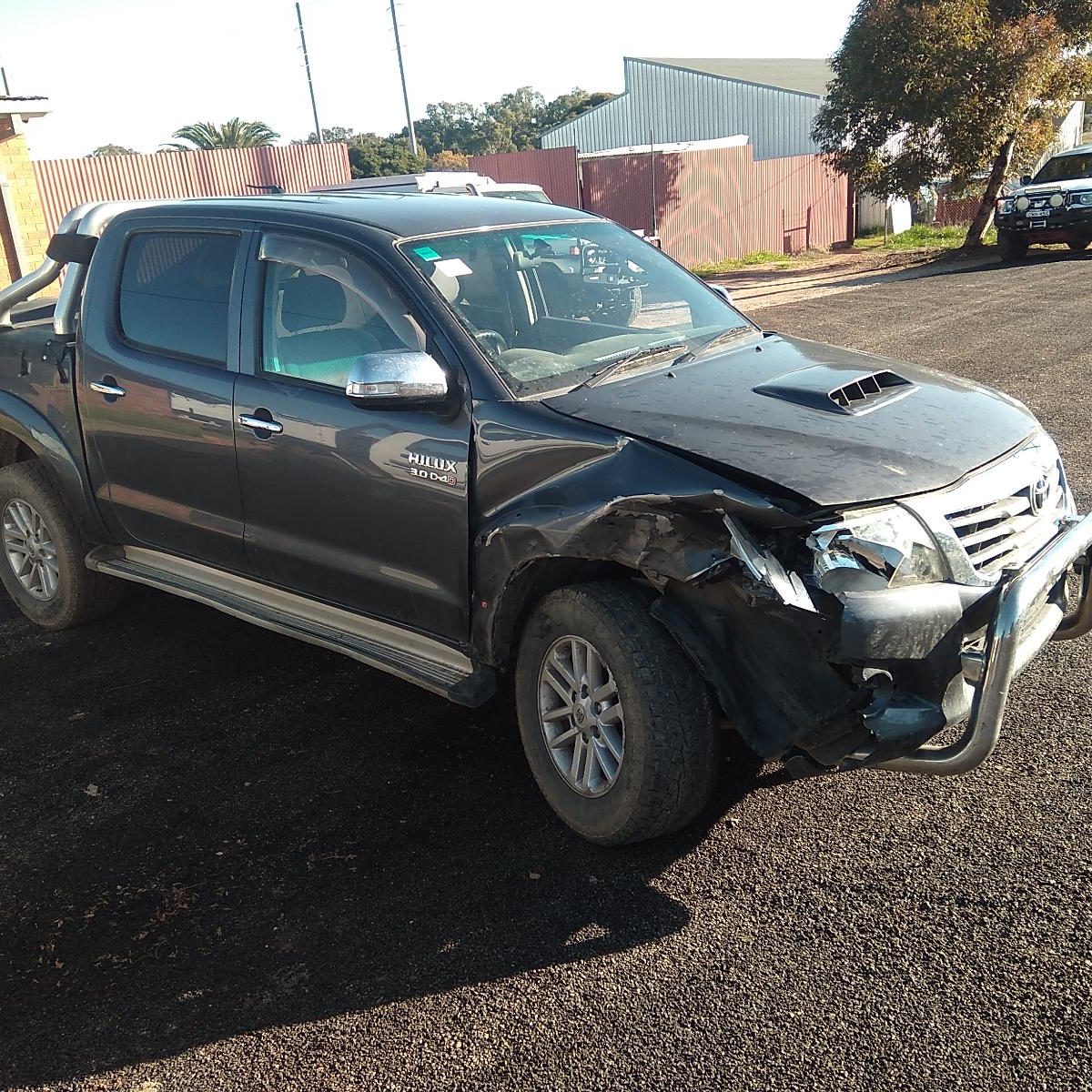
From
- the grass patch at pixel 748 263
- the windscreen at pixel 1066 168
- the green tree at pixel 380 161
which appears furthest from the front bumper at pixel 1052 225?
the green tree at pixel 380 161

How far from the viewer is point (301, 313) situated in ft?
13.4

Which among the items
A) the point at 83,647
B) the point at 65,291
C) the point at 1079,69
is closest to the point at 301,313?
the point at 65,291

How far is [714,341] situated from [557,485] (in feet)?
4.03

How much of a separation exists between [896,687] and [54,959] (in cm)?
242

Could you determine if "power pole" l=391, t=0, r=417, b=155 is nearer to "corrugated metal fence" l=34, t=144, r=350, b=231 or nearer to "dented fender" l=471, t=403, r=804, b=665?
"corrugated metal fence" l=34, t=144, r=350, b=231

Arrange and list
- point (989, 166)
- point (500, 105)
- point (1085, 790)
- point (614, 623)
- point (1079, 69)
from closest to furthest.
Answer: point (614, 623) < point (1085, 790) < point (1079, 69) < point (989, 166) < point (500, 105)

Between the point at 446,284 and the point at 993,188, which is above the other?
A: the point at 446,284

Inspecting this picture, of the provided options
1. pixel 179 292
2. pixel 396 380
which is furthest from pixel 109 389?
pixel 396 380

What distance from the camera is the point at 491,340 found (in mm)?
3715

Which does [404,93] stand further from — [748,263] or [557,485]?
[557,485]

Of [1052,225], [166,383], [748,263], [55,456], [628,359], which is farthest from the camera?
[748,263]

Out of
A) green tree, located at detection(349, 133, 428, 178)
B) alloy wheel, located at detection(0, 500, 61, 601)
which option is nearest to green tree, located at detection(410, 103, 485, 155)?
green tree, located at detection(349, 133, 428, 178)

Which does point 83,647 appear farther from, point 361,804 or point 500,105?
point 500,105

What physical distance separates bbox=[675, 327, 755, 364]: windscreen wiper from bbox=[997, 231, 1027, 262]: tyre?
58.6 feet
